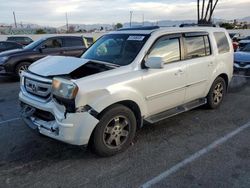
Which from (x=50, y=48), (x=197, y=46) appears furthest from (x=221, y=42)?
(x=50, y=48)

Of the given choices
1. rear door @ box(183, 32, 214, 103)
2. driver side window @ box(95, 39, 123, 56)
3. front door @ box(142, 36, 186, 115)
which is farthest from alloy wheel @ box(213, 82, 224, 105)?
driver side window @ box(95, 39, 123, 56)

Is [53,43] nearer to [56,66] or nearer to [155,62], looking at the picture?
A: [56,66]

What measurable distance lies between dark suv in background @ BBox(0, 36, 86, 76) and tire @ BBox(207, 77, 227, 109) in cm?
477

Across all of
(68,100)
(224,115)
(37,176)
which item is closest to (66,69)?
(68,100)

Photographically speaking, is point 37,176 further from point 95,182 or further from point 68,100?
point 68,100

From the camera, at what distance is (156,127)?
5.02 metres

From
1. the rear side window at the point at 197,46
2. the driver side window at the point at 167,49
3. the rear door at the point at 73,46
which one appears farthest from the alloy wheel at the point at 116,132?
the rear door at the point at 73,46

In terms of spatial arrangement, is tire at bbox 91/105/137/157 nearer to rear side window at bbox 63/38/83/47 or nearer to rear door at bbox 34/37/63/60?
rear door at bbox 34/37/63/60

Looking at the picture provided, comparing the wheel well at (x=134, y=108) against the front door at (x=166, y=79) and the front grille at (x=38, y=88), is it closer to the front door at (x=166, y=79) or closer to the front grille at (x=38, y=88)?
the front door at (x=166, y=79)

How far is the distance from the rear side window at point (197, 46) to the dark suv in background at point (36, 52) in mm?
4690

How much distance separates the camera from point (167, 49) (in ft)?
15.4

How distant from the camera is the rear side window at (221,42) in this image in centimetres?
579

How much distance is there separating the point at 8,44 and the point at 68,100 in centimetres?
1541

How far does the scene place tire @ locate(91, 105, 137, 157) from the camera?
372cm
